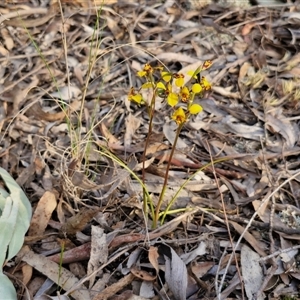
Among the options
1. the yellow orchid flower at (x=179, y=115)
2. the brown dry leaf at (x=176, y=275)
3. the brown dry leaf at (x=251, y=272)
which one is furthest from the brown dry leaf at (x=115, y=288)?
the yellow orchid flower at (x=179, y=115)

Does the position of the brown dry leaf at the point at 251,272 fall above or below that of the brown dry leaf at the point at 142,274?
below

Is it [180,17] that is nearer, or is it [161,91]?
[161,91]

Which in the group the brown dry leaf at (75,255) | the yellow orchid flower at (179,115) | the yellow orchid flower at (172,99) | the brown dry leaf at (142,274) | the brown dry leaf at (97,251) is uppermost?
the yellow orchid flower at (172,99)

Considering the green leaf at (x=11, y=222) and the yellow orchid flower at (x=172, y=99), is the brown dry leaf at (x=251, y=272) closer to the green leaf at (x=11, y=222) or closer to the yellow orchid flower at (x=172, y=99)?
the yellow orchid flower at (x=172, y=99)

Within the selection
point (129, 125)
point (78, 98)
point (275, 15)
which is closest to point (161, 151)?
point (129, 125)

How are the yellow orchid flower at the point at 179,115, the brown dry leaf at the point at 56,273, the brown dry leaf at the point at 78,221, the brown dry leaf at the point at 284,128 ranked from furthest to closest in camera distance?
Result: the brown dry leaf at the point at 284,128 < the brown dry leaf at the point at 78,221 < the brown dry leaf at the point at 56,273 < the yellow orchid flower at the point at 179,115

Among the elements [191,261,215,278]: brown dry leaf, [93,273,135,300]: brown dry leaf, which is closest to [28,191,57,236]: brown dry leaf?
[93,273,135,300]: brown dry leaf

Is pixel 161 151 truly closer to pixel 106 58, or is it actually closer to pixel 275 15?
pixel 106 58

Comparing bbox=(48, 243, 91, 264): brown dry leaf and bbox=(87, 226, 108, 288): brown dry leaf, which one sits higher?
bbox=(87, 226, 108, 288): brown dry leaf

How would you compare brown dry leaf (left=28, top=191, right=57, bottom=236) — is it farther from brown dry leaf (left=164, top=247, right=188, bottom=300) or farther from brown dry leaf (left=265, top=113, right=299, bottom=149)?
brown dry leaf (left=265, top=113, right=299, bottom=149)
